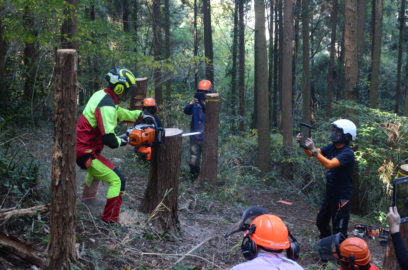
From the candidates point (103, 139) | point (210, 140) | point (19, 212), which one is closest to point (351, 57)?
point (210, 140)

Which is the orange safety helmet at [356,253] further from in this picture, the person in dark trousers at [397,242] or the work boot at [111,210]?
the work boot at [111,210]

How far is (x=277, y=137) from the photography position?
1817cm

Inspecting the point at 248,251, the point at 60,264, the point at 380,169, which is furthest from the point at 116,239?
the point at 380,169

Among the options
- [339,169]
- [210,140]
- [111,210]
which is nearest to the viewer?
[111,210]

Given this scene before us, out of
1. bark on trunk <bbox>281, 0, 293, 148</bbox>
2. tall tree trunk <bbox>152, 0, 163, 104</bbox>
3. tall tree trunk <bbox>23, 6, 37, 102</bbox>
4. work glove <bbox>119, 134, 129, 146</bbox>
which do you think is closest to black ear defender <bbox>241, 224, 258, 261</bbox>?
work glove <bbox>119, 134, 129, 146</bbox>

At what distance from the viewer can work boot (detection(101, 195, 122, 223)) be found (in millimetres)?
5086

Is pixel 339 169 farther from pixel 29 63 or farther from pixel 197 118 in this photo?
pixel 29 63

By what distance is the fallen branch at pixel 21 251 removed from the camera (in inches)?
149

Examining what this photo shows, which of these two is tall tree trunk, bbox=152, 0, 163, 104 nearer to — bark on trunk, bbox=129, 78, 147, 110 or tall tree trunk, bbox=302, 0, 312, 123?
tall tree trunk, bbox=302, 0, 312, 123

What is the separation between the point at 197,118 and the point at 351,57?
5.16 m

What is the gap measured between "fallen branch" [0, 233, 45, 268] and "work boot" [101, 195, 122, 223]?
1.30m

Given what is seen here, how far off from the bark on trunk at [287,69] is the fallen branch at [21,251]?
1032cm

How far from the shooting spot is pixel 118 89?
5277 mm

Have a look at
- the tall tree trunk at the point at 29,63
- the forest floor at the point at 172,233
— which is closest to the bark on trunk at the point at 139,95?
the forest floor at the point at 172,233
